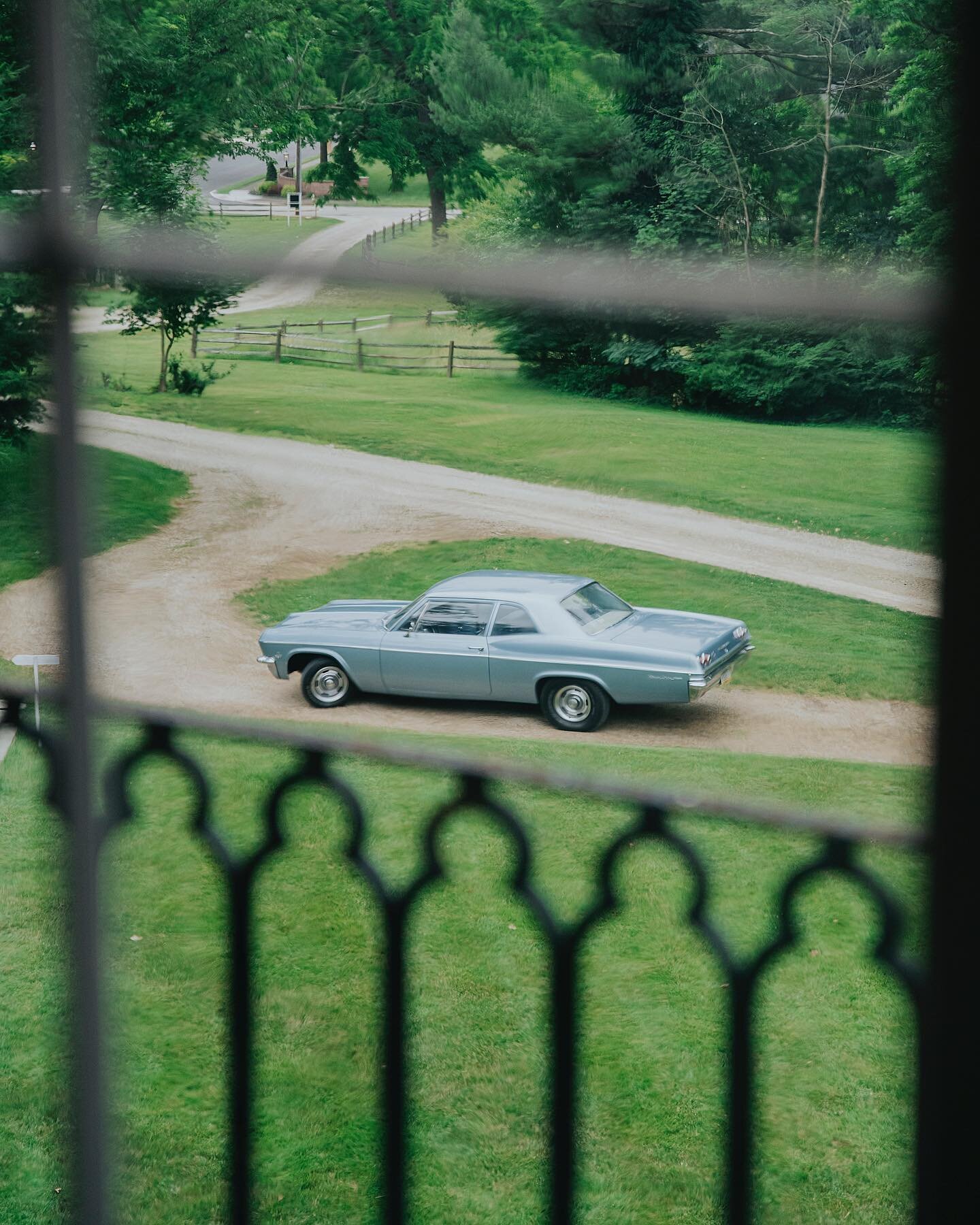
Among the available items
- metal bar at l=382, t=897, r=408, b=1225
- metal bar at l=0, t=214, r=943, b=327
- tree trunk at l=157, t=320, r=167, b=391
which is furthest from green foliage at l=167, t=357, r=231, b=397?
metal bar at l=382, t=897, r=408, b=1225

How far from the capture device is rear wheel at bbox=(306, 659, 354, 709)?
58.8 inches

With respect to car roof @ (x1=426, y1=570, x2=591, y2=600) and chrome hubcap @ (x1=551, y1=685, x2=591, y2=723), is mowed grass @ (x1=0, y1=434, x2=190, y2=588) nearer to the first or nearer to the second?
car roof @ (x1=426, y1=570, x2=591, y2=600)

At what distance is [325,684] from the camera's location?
152cm

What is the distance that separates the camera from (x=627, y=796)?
1355 mm

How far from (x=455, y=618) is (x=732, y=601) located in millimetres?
317

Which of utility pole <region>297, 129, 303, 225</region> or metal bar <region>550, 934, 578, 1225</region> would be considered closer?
metal bar <region>550, 934, 578, 1225</region>

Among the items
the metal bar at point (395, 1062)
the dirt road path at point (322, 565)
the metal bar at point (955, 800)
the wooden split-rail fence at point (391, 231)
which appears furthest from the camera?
the wooden split-rail fence at point (391, 231)

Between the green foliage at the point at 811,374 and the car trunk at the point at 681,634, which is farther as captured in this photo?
the car trunk at the point at 681,634

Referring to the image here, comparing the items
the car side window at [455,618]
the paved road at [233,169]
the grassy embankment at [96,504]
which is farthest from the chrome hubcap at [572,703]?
the paved road at [233,169]

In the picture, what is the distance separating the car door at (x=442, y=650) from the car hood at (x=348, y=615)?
0.03 metres

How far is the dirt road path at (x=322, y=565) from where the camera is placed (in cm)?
131

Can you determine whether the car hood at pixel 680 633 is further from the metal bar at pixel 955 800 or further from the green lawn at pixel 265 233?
the green lawn at pixel 265 233

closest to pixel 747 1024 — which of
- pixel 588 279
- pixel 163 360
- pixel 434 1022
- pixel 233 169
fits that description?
pixel 434 1022

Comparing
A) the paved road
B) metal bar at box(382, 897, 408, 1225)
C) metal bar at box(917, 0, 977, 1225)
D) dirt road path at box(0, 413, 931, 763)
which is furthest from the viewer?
the paved road
